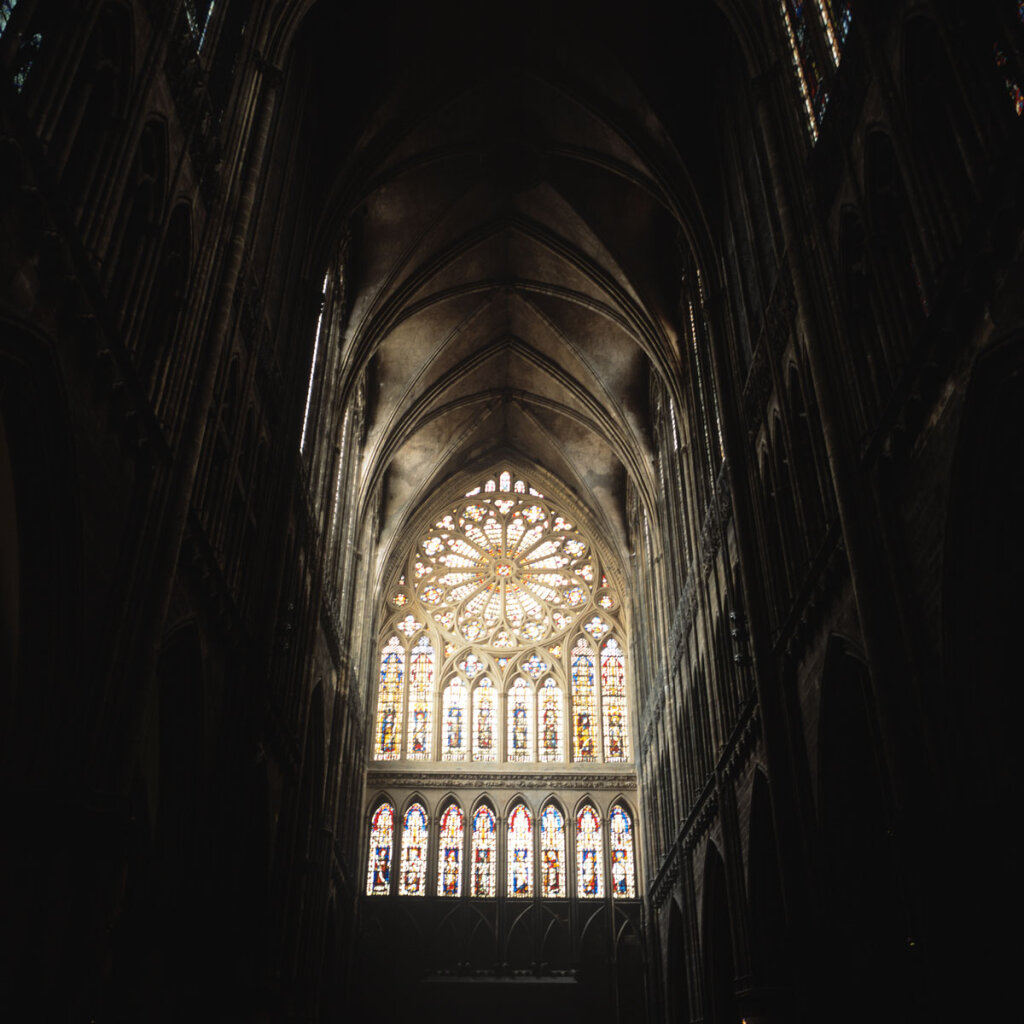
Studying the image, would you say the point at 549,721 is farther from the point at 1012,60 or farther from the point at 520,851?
the point at 1012,60

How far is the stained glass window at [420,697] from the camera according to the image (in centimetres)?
3037

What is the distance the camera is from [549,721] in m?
31.0

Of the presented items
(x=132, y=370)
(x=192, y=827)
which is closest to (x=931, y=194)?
(x=132, y=370)

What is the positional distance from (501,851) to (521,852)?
55 cm

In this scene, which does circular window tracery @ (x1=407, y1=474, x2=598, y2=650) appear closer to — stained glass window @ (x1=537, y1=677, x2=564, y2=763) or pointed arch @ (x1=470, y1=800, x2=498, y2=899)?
stained glass window @ (x1=537, y1=677, x2=564, y2=763)

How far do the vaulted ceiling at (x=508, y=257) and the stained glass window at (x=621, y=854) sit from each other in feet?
26.0

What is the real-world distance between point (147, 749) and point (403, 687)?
18.7 m

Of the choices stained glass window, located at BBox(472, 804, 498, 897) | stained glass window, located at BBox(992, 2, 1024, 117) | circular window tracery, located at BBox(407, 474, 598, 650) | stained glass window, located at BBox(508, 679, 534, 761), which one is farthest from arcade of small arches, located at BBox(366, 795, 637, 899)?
stained glass window, located at BBox(992, 2, 1024, 117)

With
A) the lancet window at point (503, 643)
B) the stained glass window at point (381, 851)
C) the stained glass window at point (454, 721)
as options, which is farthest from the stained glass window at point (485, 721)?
the stained glass window at point (381, 851)

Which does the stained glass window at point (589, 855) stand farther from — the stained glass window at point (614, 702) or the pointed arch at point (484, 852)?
the pointed arch at point (484, 852)

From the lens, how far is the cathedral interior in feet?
29.5

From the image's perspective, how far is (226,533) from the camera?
14.5m

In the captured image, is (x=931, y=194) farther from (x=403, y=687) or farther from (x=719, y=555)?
(x=403, y=687)

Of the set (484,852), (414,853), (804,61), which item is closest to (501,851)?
(484,852)
